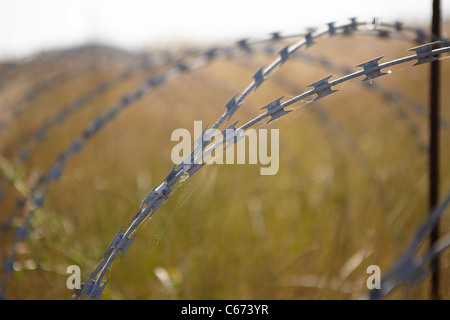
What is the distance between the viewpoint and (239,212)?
2572 millimetres

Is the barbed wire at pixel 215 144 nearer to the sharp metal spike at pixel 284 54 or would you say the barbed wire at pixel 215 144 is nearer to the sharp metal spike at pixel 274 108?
the sharp metal spike at pixel 274 108

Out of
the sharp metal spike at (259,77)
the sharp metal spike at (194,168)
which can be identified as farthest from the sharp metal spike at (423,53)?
the sharp metal spike at (194,168)

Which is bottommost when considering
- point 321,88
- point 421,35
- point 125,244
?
point 125,244

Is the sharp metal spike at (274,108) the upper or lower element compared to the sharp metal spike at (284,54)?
lower

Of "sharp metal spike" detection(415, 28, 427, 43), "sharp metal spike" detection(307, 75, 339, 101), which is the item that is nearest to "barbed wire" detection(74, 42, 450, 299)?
"sharp metal spike" detection(307, 75, 339, 101)

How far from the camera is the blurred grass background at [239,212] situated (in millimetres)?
1636

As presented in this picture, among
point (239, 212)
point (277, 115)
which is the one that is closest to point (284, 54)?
point (277, 115)

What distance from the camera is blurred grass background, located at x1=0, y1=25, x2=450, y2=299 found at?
5.37 ft

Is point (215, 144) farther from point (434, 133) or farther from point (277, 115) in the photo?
point (434, 133)

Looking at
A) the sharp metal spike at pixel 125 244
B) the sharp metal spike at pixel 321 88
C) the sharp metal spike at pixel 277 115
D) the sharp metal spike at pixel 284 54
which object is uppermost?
the sharp metal spike at pixel 284 54

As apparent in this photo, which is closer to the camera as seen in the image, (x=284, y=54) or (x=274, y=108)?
(x=274, y=108)
